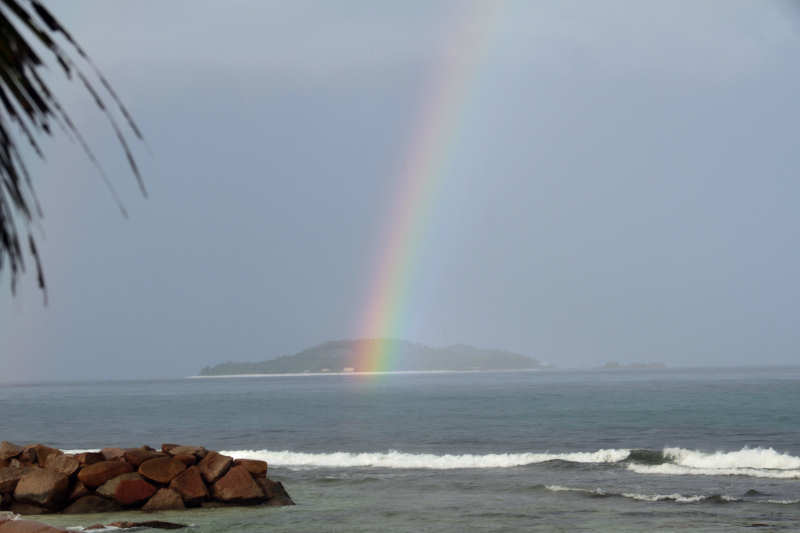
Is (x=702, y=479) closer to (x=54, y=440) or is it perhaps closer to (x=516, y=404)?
(x=54, y=440)

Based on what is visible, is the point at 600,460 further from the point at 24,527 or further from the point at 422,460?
the point at 24,527

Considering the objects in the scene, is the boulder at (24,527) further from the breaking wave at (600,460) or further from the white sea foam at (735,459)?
the white sea foam at (735,459)

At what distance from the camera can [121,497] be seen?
72.3 ft

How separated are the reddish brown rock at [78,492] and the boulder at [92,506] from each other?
11cm

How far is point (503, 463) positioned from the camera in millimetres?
36344

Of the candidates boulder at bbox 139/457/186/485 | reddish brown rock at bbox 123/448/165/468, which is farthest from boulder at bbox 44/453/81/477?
boulder at bbox 139/457/186/485

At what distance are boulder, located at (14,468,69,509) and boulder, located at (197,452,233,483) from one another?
3.22 m

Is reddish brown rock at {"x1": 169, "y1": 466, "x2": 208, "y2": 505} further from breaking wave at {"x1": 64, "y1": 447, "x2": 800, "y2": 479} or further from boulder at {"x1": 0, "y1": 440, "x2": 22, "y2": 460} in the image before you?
breaking wave at {"x1": 64, "y1": 447, "x2": 800, "y2": 479}

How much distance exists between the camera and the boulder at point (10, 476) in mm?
22078

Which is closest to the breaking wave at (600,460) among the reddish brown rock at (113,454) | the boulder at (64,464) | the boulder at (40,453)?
the boulder at (40,453)

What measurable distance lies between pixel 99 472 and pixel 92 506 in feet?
2.60

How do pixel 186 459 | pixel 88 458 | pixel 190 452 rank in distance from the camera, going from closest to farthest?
pixel 88 458 → pixel 186 459 → pixel 190 452

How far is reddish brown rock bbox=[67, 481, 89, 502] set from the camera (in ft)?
72.8

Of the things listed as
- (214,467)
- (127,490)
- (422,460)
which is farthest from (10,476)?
(422,460)
